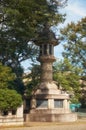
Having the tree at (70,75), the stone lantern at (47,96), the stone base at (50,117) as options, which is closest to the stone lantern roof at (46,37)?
the stone lantern at (47,96)

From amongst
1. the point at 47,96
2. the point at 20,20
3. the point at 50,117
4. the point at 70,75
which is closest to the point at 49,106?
the point at 47,96

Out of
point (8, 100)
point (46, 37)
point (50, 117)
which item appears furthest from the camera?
point (46, 37)

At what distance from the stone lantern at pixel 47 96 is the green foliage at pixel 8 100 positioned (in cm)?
693

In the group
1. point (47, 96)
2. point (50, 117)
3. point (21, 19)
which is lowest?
point (50, 117)

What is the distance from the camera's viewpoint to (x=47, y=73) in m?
41.0

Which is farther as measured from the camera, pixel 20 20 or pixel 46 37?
pixel 46 37

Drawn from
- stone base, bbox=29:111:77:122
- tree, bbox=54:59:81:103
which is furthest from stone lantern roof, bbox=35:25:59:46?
tree, bbox=54:59:81:103

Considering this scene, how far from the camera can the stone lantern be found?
38.5 meters

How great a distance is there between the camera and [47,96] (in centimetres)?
3894

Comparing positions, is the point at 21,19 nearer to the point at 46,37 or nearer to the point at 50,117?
the point at 46,37

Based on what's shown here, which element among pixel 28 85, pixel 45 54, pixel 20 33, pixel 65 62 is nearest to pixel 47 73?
pixel 45 54

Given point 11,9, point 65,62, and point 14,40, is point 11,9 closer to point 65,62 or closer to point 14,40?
point 14,40

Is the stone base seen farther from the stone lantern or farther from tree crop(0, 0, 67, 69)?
tree crop(0, 0, 67, 69)

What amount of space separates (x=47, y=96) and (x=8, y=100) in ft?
27.6
